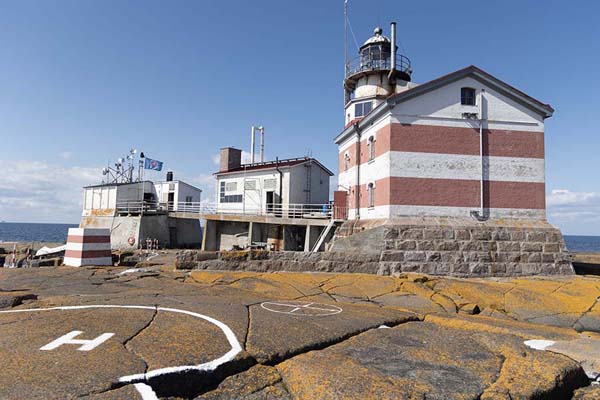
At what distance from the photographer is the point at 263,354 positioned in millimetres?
4746

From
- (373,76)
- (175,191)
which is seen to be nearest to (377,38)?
(373,76)

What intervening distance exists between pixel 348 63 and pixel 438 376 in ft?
99.9

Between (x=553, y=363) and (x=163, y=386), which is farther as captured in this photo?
(x=553, y=363)

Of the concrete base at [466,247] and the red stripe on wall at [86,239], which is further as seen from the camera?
the concrete base at [466,247]

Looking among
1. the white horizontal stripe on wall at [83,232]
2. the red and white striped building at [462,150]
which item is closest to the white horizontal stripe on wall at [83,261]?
the white horizontal stripe on wall at [83,232]

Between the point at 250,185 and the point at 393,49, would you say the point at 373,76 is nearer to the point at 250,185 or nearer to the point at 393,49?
the point at 393,49

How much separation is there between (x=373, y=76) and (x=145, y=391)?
1174 inches

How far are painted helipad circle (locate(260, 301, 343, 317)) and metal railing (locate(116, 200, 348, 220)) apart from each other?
15542 mm

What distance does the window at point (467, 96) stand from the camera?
1911cm

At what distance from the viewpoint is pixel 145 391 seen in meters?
3.60

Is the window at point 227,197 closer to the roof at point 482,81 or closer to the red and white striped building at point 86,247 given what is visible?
the roof at point 482,81

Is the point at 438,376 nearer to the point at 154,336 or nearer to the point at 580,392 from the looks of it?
the point at 580,392

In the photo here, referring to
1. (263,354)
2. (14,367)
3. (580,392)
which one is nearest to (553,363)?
(580,392)

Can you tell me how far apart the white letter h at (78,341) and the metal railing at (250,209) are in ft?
64.3
